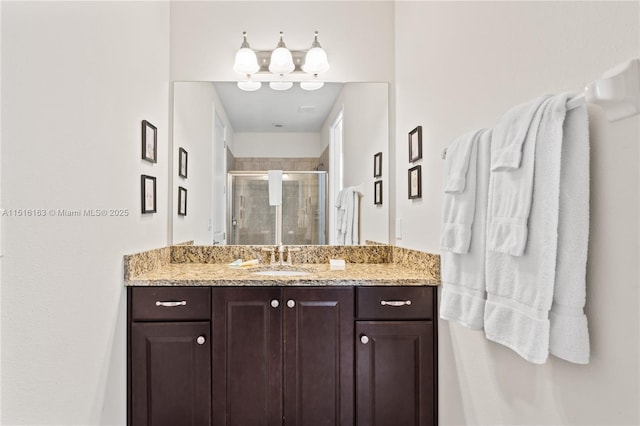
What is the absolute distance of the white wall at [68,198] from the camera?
1061 mm

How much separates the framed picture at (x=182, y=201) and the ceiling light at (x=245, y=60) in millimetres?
829

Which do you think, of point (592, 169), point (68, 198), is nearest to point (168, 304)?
point (68, 198)

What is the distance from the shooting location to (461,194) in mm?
1304

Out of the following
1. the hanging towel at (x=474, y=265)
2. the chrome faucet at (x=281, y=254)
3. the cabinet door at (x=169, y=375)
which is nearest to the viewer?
the hanging towel at (x=474, y=265)

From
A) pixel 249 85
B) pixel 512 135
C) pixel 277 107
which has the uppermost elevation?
pixel 249 85

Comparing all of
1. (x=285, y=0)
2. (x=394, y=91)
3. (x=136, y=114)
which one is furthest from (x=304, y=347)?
(x=285, y=0)

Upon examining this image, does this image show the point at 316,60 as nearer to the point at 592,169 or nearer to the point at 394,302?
the point at 394,302

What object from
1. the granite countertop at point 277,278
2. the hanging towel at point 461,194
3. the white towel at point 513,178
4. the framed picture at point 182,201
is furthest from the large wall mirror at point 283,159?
the white towel at point 513,178

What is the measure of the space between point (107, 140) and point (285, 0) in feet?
5.01

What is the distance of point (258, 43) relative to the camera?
241 centimetres

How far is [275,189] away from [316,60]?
85 centimetres

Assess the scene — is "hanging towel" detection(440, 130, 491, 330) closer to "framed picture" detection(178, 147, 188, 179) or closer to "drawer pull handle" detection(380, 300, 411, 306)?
"drawer pull handle" detection(380, 300, 411, 306)

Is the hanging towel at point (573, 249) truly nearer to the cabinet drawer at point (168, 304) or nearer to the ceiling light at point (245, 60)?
the cabinet drawer at point (168, 304)

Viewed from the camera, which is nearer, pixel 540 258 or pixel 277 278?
pixel 540 258
